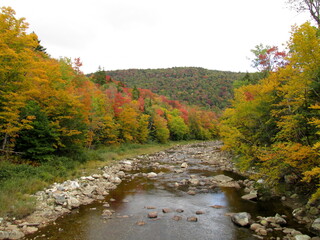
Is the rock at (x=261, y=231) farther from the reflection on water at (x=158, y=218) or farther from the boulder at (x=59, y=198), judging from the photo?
the boulder at (x=59, y=198)

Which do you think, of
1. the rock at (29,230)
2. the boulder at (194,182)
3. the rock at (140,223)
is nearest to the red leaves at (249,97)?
the boulder at (194,182)

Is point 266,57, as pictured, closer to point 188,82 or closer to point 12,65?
point 12,65

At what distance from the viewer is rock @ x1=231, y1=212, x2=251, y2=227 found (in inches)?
412

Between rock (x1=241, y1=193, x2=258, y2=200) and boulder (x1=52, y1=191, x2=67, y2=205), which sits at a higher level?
boulder (x1=52, y1=191, x2=67, y2=205)

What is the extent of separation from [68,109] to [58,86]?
4057mm

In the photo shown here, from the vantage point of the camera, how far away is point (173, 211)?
40.7ft

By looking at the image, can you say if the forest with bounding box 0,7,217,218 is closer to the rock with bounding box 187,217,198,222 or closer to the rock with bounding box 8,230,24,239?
the rock with bounding box 8,230,24,239

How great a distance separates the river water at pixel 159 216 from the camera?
31.4 ft

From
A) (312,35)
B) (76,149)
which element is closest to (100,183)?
(76,149)

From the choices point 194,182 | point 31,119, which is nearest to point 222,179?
point 194,182

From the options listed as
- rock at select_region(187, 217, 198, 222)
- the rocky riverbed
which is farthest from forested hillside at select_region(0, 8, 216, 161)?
rock at select_region(187, 217, 198, 222)

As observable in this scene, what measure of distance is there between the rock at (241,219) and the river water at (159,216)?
0.89ft

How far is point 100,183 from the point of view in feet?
57.1

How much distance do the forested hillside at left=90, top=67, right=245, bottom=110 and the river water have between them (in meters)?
99.2
